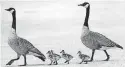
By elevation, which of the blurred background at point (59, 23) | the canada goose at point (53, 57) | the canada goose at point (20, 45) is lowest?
the canada goose at point (53, 57)

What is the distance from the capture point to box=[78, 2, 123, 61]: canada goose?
9.23ft

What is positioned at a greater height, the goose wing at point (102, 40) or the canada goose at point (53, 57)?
the goose wing at point (102, 40)

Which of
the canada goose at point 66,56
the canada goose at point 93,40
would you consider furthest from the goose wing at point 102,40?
the canada goose at point 66,56

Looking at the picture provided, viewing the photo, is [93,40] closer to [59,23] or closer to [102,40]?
[102,40]

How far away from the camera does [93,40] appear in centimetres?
284

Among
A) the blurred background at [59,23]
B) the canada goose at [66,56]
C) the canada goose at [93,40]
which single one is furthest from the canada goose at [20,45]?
the canada goose at [93,40]

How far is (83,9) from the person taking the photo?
111 inches

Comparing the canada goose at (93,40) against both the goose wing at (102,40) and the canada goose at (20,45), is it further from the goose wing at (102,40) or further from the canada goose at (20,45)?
the canada goose at (20,45)

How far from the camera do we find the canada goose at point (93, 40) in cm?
281

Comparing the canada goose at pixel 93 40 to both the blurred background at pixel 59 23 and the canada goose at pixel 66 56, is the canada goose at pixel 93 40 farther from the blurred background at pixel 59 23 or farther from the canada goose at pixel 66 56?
the canada goose at pixel 66 56

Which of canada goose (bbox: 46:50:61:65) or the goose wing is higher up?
the goose wing

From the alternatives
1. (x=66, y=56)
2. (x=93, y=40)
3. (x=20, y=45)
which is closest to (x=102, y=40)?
(x=93, y=40)

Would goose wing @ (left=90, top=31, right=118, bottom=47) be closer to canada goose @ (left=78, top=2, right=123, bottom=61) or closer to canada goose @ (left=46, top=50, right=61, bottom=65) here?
canada goose @ (left=78, top=2, right=123, bottom=61)

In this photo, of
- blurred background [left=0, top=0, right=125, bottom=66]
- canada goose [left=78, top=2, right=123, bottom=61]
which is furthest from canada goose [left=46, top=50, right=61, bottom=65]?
canada goose [left=78, top=2, right=123, bottom=61]
